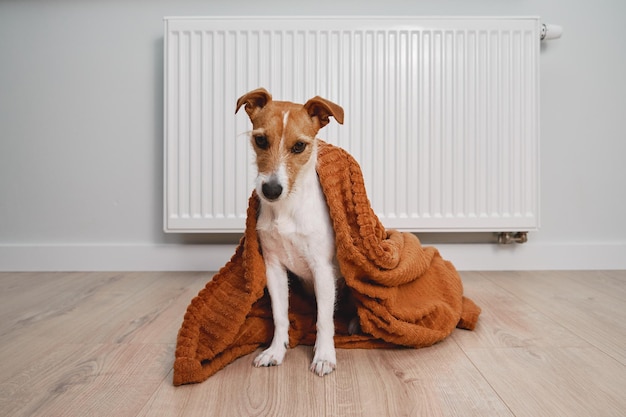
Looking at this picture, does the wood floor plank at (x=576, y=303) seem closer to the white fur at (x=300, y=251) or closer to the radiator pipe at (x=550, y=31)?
the white fur at (x=300, y=251)

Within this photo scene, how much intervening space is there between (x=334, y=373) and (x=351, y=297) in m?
0.32

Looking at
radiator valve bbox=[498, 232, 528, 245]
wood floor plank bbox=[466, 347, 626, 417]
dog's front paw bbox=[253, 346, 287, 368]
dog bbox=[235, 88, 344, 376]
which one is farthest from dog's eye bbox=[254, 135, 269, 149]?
radiator valve bbox=[498, 232, 528, 245]

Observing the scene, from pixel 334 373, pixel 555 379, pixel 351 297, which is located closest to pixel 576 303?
pixel 555 379

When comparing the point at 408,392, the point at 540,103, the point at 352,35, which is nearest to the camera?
the point at 408,392

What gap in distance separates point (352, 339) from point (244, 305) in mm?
302

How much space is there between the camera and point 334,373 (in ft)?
3.42

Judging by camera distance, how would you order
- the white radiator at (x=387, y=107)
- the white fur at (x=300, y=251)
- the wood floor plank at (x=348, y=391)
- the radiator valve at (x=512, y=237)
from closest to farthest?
the wood floor plank at (x=348, y=391) → the white fur at (x=300, y=251) → the white radiator at (x=387, y=107) → the radiator valve at (x=512, y=237)

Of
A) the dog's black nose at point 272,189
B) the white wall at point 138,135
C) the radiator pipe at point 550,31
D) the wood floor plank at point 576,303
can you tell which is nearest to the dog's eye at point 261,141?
the dog's black nose at point 272,189

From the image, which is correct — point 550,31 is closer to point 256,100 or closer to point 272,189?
point 256,100

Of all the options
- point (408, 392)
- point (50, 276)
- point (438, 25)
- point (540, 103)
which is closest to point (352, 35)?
point (438, 25)

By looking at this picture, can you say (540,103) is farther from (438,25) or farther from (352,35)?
(352,35)

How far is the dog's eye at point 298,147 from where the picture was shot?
1.06 meters

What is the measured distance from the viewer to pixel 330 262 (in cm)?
118

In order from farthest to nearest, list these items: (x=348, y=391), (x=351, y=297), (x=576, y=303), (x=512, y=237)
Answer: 1. (x=512, y=237)
2. (x=576, y=303)
3. (x=351, y=297)
4. (x=348, y=391)
